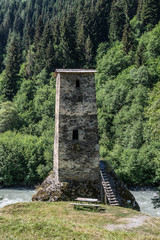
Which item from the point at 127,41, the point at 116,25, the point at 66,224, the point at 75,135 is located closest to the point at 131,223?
the point at 66,224

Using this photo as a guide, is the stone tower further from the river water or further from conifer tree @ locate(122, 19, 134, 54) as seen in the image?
conifer tree @ locate(122, 19, 134, 54)

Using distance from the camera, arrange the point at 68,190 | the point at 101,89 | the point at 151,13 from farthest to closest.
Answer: the point at 151,13
the point at 101,89
the point at 68,190

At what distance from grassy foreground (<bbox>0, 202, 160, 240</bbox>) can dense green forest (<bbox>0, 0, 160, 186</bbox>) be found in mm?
5639

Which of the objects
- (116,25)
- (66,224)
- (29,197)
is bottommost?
(29,197)

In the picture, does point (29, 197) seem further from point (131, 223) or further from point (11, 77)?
point (11, 77)

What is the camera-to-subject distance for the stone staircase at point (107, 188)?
14.5 meters

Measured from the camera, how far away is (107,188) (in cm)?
1505

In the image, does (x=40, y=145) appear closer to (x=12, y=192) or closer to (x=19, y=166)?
(x=19, y=166)

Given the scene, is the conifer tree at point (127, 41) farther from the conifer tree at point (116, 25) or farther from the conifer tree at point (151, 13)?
the conifer tree at point (151, 13)

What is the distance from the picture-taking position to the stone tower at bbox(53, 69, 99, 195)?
15.3m

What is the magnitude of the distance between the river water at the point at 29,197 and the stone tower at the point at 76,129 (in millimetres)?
10620

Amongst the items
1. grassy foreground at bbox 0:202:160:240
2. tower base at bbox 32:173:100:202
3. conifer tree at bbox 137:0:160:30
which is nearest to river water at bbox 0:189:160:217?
tower base at bbox 32:173:100:202

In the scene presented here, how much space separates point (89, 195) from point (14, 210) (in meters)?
5.44

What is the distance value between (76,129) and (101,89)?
3044cm
